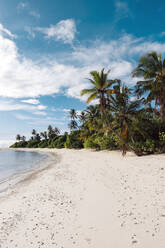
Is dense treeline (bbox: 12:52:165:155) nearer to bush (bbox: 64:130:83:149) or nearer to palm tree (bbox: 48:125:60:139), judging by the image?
bush (bbox: 64:130:83:149)

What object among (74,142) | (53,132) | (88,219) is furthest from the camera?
(53,132)

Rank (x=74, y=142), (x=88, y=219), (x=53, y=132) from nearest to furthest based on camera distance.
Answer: (x=88, y=219) → (x=74, y=142) → (x=53, y=132)

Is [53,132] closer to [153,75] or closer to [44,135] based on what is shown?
[44,135]

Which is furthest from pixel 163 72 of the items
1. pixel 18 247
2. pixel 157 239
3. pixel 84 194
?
pixel 18 247

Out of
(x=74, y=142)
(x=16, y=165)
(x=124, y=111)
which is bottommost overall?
(x=16, y=165)

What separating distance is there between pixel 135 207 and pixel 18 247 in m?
3.36

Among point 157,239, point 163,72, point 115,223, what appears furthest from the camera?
point 163,72

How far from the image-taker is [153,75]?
17.1m

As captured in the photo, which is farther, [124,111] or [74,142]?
[74,142]

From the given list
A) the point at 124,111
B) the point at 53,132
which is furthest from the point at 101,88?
the point at 53,132

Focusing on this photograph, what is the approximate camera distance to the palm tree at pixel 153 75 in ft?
54.6

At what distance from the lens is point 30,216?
4602 millimetres

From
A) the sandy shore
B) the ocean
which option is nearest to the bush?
the ocean

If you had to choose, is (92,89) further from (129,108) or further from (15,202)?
(15,202)
